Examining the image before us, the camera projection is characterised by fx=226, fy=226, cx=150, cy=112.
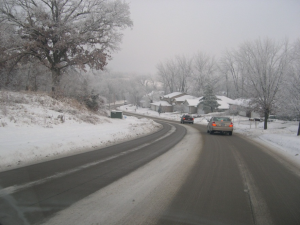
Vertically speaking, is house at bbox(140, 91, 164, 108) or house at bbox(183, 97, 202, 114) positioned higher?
house at bbox(140, 91, 164, 108)

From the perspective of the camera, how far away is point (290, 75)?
53.5 feet

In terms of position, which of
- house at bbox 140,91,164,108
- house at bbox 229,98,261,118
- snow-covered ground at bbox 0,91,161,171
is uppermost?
house at bbox 140,91,164,108

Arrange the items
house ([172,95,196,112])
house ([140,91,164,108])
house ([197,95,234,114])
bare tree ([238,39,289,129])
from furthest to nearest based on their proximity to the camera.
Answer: house ([140,91,164,108]) < house ([172,95,196,112]) < house ([197,95,234,114]) < bare tree ([238,39,289,129])

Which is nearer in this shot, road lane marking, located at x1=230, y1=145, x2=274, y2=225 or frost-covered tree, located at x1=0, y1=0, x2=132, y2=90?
road lane marking, located at x1=230, y1=145, x2=274, y2=225

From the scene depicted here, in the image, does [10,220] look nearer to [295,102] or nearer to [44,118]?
[44,118]

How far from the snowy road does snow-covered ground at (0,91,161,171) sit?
1385mm

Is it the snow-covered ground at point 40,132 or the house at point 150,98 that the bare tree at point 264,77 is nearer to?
the snow-covered ground at point 40,132

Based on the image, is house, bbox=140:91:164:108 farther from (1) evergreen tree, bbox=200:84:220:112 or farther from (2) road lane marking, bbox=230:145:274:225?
(2) road lane marking, bbox=230:145:274:225

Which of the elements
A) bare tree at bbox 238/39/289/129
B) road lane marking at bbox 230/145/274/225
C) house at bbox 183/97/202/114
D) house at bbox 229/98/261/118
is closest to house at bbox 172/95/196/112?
house at bbox 183/97/202/114

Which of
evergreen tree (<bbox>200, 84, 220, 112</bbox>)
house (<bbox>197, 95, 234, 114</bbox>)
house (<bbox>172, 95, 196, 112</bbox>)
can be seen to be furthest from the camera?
house (<bbox>172, 95, 196, 112</bbox>)

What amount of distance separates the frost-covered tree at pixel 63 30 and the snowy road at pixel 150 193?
58.5 ft

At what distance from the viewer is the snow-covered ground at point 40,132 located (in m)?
7.96

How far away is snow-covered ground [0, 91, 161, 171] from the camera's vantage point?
7.96 meters

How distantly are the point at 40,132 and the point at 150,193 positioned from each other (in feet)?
30.0
